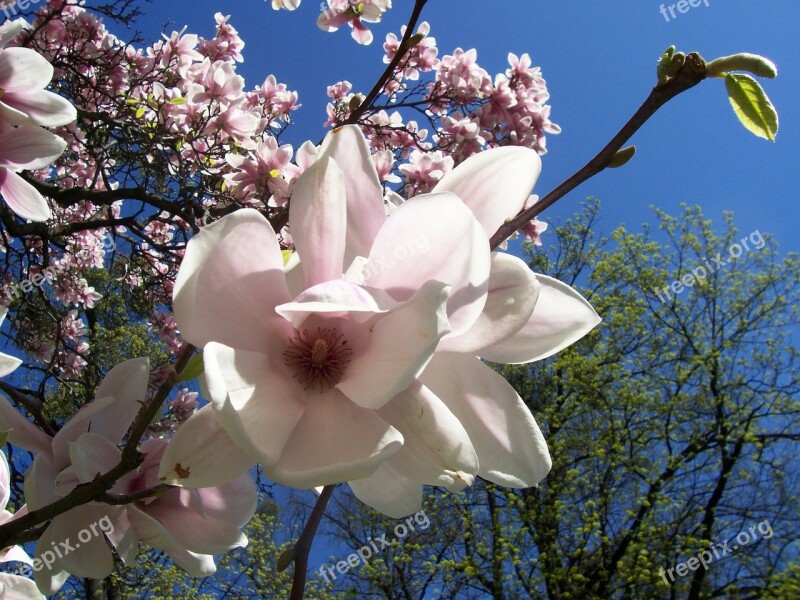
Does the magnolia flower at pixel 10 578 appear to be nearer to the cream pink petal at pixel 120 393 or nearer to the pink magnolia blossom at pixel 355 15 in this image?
the cream pink petal at pixel 120 393

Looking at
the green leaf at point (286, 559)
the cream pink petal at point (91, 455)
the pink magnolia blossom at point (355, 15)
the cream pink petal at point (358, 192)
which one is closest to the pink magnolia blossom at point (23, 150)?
the cream pink petal at point (91, 455)

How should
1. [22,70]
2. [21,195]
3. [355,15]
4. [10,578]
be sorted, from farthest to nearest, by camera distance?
[355,15], [21,195], [22,70], [10,578]

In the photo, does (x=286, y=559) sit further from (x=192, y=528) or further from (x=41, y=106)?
(x=41, y=106)

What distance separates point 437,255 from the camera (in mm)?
458

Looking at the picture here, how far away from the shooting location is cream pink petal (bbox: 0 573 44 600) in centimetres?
79

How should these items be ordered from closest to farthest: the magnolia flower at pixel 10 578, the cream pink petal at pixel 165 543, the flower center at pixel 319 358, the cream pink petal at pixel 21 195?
the flower center at pixel 319 358, the cream pink petal at pixel 165 543, the magnolia flower at pixel 10 578, the cream pink petal at pixel 21 195

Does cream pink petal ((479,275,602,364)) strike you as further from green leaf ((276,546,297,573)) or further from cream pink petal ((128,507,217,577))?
cream pink petal ((128,507,217,577))

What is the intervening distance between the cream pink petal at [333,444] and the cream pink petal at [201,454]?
3cm

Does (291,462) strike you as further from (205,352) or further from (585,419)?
(585,419)

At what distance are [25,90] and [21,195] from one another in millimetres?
216

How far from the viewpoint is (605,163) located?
1.64ft

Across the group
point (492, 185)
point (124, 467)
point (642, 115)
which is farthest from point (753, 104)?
point (124, 467)

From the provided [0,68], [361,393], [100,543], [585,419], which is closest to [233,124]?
[0,68]

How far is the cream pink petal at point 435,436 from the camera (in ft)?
1.44
